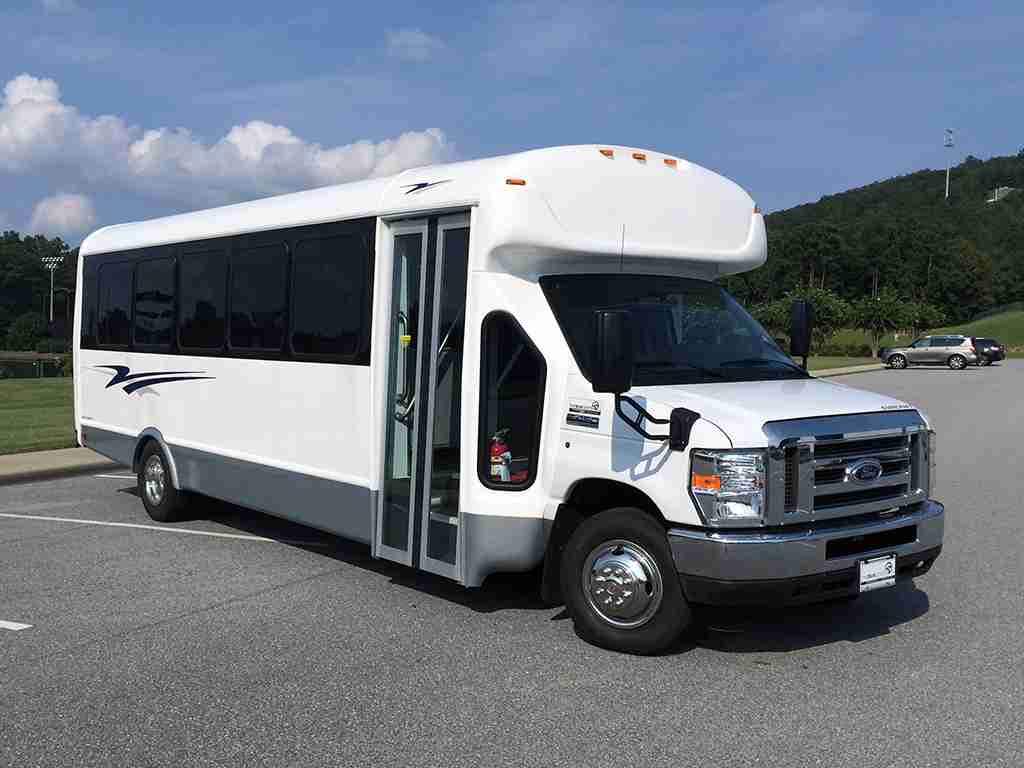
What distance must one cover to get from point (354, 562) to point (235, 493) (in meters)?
1.31

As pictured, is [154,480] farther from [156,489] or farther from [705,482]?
[705,482]

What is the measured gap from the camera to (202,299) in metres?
9.15

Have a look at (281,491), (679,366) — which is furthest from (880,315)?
(679,366)

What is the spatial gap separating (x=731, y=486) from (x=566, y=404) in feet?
3.82

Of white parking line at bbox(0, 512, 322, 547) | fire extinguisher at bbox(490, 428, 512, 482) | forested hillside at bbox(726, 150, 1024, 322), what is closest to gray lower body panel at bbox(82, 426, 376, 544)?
white parking line at bbox(0, 512, 322, 547)

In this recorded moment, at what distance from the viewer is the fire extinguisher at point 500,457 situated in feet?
20.6

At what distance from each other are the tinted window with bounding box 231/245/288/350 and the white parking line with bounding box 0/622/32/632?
2.72 meters

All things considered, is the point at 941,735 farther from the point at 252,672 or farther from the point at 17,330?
the point at 17,330

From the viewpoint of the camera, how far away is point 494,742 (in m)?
4.52

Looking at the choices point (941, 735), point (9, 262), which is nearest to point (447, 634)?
point (941, 735)

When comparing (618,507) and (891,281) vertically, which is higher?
(891,281)

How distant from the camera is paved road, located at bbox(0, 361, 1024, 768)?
14.8 ft

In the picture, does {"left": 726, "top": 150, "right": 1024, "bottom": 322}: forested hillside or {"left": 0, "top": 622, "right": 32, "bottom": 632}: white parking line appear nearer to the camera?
{"left": 0, "top": 622, "right": 32, "bottom": 632}: white parking line

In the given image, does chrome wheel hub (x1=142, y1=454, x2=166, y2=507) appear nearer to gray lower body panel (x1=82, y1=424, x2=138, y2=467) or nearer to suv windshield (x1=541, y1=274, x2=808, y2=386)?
gray lower body panel (x1=82, y1=424, x2=138, y2=467)
